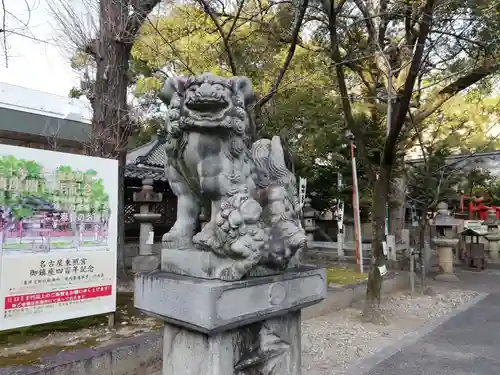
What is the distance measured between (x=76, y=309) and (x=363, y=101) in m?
7.73

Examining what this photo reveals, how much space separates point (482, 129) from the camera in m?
12.1

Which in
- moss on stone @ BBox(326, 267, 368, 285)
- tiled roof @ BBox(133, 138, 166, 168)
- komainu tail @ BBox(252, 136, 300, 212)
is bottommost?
moss on stone @ BBox(326, 267, 368, 285)

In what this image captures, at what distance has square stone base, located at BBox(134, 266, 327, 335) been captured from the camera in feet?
6.01

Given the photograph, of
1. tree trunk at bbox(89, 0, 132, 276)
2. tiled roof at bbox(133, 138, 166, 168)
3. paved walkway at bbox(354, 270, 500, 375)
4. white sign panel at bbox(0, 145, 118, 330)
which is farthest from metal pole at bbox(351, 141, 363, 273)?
tiled roof at bbox(133, 138, 166, 168)

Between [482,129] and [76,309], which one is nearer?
[76,309]

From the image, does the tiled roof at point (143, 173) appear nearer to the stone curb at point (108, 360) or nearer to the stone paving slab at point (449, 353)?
the stone curb at point (108, 360)

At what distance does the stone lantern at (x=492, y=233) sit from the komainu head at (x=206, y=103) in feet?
48.3

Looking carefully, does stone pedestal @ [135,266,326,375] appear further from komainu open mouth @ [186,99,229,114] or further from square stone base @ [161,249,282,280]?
komainu open mouth @ [186,99,229,114]

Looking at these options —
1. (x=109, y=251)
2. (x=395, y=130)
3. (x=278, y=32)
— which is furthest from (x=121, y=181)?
(x=395, y=130)

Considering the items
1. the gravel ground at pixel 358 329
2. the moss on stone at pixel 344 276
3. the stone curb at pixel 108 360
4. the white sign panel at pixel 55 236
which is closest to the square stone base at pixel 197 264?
the stone curb at pixel 108 360

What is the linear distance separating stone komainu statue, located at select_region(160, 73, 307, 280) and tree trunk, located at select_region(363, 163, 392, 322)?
12.3 feet

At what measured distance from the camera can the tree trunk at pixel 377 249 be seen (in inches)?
223

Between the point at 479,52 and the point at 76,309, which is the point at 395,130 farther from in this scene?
the point at 76,309

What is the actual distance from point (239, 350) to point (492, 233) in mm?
14865
